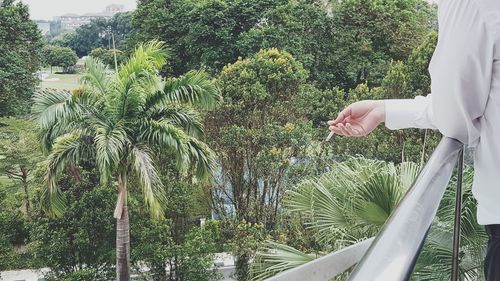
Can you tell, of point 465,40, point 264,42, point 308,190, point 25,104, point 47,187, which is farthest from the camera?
point 25,104

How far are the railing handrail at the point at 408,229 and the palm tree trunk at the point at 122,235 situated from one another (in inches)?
232

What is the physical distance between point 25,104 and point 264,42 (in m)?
5.35

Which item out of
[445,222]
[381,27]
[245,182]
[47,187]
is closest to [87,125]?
[47,187]

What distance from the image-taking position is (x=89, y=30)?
29.4 meters

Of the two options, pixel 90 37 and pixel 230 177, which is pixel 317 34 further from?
pixel 90 37

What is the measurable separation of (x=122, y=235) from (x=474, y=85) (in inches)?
241

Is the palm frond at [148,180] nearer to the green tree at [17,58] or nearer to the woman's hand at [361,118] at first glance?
the woman's hand at [361,118]

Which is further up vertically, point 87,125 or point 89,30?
point 89,30

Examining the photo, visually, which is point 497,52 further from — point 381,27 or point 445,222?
point 381,27

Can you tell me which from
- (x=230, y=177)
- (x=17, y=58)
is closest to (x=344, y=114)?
(x=230, y=177)

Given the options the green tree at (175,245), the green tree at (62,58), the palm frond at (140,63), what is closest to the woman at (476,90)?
the palm frond at (140,63)

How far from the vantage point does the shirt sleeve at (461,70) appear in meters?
0.67

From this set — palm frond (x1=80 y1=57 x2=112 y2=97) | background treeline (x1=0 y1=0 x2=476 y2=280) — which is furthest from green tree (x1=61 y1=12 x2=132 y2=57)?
palm frond (x1=80 y1=57 x2=112 y2=97)

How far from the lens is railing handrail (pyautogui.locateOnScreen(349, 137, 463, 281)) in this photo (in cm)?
39
